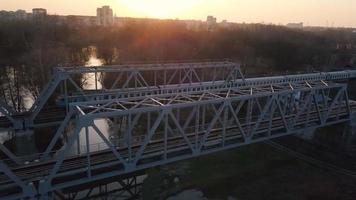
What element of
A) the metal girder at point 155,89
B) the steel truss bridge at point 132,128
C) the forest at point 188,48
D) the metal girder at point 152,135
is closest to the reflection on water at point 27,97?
the steel truss bridge at point 132,128

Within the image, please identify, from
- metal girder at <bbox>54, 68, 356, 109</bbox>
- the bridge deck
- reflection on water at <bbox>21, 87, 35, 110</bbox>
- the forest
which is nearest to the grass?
the bridge deck

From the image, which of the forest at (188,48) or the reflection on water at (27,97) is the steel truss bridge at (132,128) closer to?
the reflection on water at (27,97)

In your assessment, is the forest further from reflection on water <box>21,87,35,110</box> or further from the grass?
the grass

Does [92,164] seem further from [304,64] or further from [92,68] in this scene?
[304,64]

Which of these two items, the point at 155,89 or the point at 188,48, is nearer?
the point at 155,89

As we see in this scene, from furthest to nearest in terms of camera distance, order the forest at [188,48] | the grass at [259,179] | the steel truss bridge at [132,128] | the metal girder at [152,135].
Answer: the forest at [188,48]
the grass at [259,179]
the metal girder at [152,135]
the steel truss bridge at [132,128]

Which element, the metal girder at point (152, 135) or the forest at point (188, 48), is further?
the forest at point (188, 48)

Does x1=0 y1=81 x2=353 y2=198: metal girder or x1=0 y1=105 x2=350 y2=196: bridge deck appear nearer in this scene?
x1=0 y1=81 x2=353 y2=198: metal girder

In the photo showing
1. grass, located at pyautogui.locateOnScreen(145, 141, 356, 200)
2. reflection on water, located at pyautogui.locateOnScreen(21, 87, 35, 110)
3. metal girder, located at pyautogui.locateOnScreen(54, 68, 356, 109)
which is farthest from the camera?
reflection on water, located at pyautogui.locateOnScreen(21, 87, 35, 110)

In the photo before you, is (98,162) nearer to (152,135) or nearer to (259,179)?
(152,135)

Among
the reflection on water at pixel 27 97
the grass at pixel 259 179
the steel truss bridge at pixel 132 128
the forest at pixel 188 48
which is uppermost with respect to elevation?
the forest at pixel 188 48

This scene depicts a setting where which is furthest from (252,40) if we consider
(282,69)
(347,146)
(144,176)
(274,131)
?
(144,176)

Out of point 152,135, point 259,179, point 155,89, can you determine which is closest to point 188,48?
point 155,89
